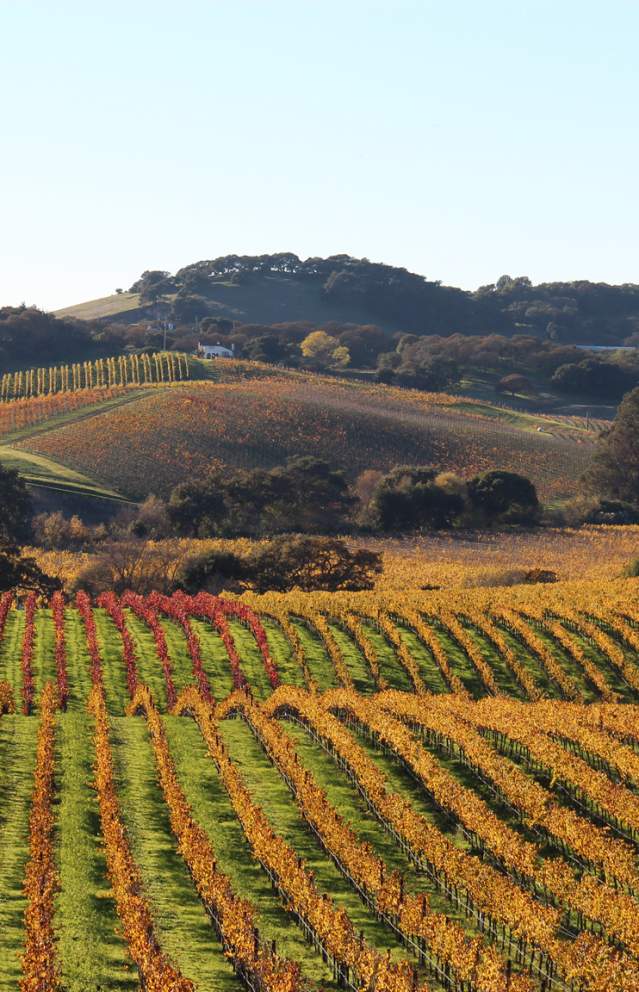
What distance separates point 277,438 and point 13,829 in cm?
8623

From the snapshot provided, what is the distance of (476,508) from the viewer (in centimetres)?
9175

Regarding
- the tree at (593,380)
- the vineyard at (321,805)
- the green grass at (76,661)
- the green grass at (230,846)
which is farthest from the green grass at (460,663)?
the tree at (593,380)

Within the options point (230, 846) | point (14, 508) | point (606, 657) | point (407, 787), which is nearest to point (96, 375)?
point (14, 508)

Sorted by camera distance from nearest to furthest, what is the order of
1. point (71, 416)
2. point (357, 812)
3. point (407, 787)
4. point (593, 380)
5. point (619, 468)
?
point (357, 812)
point (407, 787)
point (619, 468)
point (71, 416)
point (593, 380)

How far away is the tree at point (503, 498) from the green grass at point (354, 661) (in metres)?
44.1

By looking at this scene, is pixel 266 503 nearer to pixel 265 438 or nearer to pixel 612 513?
pixel 265 438

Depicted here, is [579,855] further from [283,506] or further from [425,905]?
[283,506]

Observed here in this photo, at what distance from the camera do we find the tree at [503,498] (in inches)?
3605

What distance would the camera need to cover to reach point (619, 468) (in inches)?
4114

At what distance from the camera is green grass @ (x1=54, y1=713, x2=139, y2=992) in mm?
20484

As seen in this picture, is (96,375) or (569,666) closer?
(569,666)

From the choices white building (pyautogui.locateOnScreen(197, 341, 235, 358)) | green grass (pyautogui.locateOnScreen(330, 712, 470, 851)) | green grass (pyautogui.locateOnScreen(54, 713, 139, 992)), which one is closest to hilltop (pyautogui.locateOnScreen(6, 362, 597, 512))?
white building (pyautogui.locateOnScreen(197, 341, 235, 358))

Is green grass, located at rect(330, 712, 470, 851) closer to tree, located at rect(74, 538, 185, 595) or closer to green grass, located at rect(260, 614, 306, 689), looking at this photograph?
green grass, located at rect(260, 614, 306, 689)

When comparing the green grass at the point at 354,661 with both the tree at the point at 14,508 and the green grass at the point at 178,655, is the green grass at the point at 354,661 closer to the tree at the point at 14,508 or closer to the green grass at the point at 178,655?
the green grass at the point at 178,655
